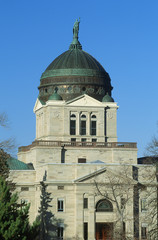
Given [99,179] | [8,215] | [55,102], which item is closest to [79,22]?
[55,102]

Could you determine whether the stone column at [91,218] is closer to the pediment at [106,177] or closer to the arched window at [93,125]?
the pediment at [106,177]

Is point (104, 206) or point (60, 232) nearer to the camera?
point (60, 232)

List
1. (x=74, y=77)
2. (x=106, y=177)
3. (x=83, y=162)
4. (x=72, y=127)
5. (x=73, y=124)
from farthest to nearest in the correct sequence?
1. (x=74, y=77)
2. (x=73, y=124)
3. (x=72, y=127)
4. (x=83, y=162)
5. (x=106, y=177)

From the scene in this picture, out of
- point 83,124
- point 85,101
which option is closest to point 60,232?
point 83,124

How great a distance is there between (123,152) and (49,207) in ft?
49.6

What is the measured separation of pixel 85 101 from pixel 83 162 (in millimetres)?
10140

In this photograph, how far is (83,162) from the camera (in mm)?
98562

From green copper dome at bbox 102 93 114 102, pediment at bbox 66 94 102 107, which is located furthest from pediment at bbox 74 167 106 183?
green copper dome at bbox 102 93 114 102

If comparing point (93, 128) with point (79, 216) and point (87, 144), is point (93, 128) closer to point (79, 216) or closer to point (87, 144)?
point (87, 144)

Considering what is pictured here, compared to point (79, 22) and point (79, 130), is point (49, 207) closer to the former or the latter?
point (79, 130)

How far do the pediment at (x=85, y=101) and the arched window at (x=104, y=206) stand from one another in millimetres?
18710

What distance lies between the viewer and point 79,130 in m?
103

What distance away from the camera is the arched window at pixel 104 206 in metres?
89.8

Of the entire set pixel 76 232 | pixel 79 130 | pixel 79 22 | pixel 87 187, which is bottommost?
pixel 76 232
